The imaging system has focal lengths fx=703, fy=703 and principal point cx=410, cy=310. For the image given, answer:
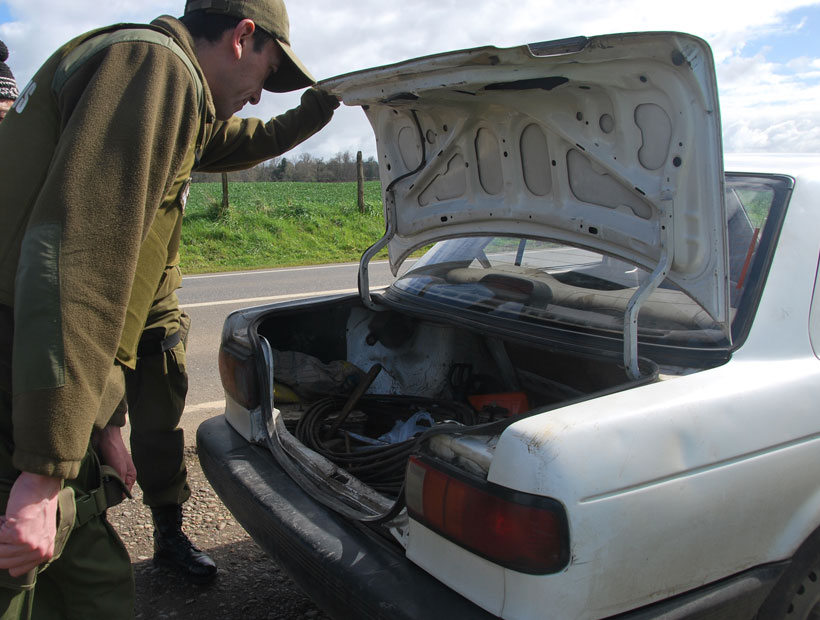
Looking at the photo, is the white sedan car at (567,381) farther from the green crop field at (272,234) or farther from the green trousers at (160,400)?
the green crop field at (272,234)

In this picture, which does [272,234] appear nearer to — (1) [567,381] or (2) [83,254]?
(1) [567,381]

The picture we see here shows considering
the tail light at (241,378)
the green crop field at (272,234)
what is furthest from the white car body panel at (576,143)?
the green crop field at (272,234)

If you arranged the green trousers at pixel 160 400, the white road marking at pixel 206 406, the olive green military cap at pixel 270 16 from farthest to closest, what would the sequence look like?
1. the white road marking at pixel 206 406
2. the green trousers at pixel 160 400
3. the olive green military cap at pixel 270 16

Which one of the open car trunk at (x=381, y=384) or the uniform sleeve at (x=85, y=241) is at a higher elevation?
the uniform sleeve at (x=85, y=241)

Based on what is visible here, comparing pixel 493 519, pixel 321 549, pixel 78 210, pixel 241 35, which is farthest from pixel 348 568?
pixel 241 35

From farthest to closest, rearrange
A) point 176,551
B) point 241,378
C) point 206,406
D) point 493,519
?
point 206,406 → point 176,551 → point 241,378 → point 493,519

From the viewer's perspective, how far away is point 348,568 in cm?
178

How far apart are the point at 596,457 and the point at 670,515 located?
0.75ft

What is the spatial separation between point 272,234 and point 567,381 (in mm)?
13735

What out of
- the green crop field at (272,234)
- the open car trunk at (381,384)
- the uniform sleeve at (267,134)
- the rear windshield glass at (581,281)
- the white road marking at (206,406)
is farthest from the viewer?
the green crop field at (272,234)

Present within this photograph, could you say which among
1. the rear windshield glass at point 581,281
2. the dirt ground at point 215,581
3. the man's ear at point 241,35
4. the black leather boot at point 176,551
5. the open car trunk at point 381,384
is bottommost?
the dirt ground at point 215,581

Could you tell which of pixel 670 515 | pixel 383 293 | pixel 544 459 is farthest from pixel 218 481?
pixel 670 515

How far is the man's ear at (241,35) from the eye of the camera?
174cm

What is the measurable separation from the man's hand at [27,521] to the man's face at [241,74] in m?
1.01
